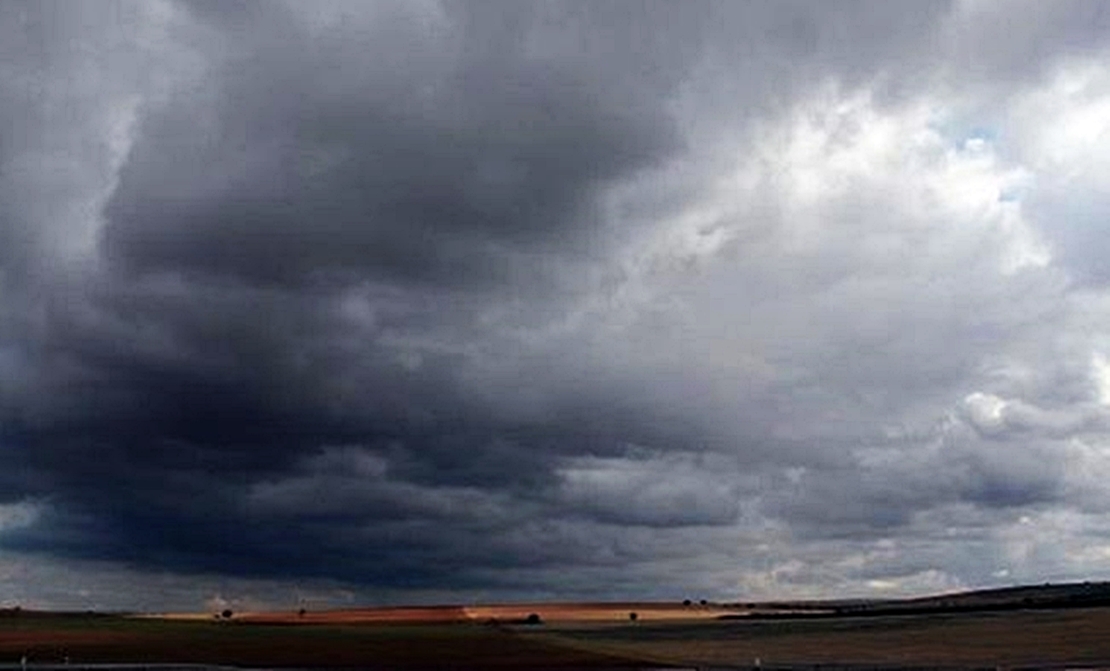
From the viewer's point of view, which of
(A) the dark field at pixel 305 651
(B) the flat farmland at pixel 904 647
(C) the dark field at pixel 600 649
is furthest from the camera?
(A) the dark field at pixel 305 651

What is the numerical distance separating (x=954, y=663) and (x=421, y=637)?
8763cm

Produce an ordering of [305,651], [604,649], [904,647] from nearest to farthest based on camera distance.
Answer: [904,647] → [305,651] → [604,649]

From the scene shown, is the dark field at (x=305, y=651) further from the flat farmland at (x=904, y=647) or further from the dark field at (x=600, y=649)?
the flat farmland at (x=904, y=647)

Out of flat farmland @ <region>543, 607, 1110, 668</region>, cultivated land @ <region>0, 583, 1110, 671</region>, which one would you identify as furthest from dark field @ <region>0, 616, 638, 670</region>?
flat farmland @ <region>543, 607, 1110, 668</region>

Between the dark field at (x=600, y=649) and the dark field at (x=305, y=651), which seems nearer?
the dark field at (x=600, y=649)

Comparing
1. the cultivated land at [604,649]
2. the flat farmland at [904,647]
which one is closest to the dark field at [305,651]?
the cultivated land at [604,649]

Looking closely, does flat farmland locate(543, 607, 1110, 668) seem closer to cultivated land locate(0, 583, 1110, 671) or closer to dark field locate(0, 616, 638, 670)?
cultivated land locate(0, 583, 1110, 671)

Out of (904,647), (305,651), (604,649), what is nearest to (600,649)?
(604,649)

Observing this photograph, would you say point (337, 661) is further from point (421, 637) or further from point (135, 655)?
point (421, 637)

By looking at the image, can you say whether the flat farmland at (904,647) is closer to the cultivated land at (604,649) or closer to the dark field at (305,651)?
the cultivated land at (604,649)

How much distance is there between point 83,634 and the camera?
198125 millimetres

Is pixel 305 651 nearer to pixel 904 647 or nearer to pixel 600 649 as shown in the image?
pixel 600 649

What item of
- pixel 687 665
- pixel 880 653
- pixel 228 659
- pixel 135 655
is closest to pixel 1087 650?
pixel 880 653

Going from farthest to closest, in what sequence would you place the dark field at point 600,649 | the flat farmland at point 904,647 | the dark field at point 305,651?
the dark field at point 305,651 < the dark field at point 600,649 < the flat farmland at point 904,647
